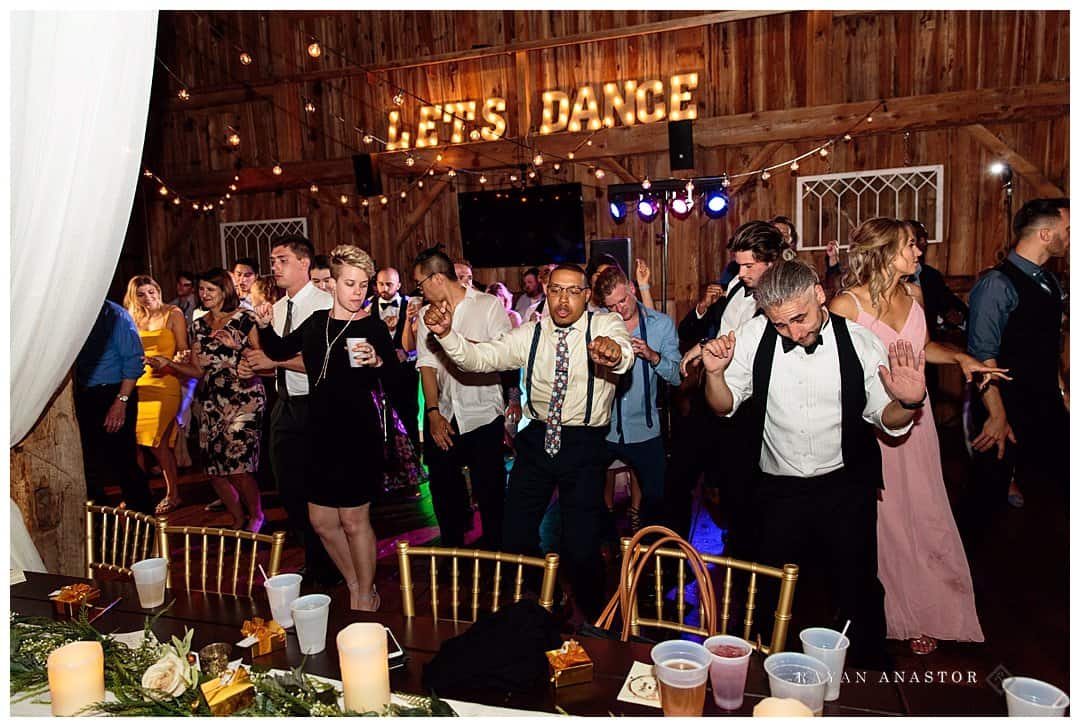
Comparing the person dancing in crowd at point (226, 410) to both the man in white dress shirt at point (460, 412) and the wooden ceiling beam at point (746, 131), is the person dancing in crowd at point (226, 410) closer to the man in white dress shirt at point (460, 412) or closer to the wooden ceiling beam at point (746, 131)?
the man in white dress shirt at point (460, 412)

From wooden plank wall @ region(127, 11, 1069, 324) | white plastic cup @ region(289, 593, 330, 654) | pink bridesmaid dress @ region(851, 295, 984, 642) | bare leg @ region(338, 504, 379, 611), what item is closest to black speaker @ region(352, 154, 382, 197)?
wooden plank wall @ region(127, 11, 1069, 324)

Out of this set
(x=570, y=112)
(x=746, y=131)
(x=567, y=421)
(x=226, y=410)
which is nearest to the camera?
(x=567, y=421)

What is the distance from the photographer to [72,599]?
5.87ft

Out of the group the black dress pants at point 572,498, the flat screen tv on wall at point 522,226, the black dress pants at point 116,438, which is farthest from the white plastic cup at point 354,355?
the flat screen tv on wall at point 522,226

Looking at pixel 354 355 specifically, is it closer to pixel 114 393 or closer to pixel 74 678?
pixel 74 678

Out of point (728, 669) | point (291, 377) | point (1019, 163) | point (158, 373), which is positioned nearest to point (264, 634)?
point (728, 669)

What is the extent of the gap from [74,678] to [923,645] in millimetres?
2656

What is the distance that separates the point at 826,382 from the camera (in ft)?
7.30

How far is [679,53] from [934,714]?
23.0ft

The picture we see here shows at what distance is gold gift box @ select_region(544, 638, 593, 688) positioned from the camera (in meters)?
1.40

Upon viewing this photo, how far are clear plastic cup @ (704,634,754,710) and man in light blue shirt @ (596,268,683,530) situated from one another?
6.66ft

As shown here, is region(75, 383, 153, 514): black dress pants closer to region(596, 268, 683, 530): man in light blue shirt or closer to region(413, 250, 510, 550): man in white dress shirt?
region(413, 250, 510, 550): man in white dress shirt

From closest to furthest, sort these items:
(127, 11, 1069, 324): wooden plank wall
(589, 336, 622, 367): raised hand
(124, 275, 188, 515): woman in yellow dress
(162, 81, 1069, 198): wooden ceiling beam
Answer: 1. (589, 336, 622, 367): raised hand
2. (124, 275, 188, 515): woman in yellow dress
3. (162, 81, 1069, 198): wooden ceiling beam
4. (127, 11, 1069, 324): wooden plank wall

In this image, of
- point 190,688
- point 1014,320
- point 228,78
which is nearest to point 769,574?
point 190,688
